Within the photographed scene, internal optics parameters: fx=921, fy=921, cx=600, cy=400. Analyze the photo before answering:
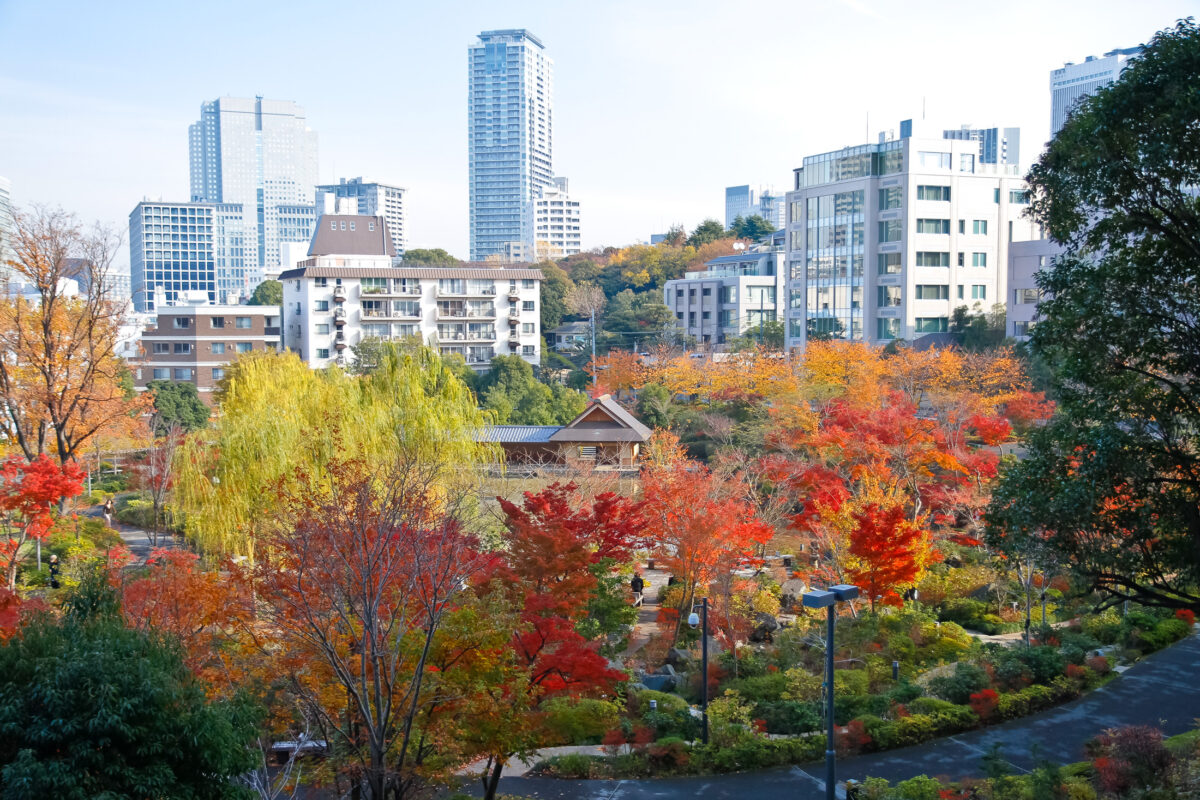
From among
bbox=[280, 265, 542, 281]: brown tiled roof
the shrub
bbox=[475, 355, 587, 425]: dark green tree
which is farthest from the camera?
bbox=[280, 265, 542, 281]: brown tiled roof

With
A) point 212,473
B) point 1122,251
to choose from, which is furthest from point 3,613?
point 1122,251

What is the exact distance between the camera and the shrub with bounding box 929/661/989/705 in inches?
616

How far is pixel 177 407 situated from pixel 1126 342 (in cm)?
4243

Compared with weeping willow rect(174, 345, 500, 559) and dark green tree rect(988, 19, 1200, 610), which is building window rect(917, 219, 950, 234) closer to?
weeping willow rect(174, 345, 500, 559)

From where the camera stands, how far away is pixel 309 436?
19.5 meters

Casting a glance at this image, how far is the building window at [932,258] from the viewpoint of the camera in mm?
50812

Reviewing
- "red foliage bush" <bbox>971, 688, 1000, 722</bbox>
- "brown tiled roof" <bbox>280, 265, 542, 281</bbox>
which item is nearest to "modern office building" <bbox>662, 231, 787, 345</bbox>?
"brown tiled roof" <bbox>280, 265, 542, 281</bbox>

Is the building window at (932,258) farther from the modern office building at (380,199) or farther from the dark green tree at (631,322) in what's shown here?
the modern office building at (380,199)

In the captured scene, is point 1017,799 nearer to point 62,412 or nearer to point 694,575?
point 694,575

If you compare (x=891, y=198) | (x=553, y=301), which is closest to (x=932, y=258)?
(x=891, y=198)

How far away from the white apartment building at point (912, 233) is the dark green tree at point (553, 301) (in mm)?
24178

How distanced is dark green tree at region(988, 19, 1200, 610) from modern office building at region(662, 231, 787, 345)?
5707 cm

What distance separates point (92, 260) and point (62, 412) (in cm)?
460

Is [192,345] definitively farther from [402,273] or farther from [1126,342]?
[1126,342]
